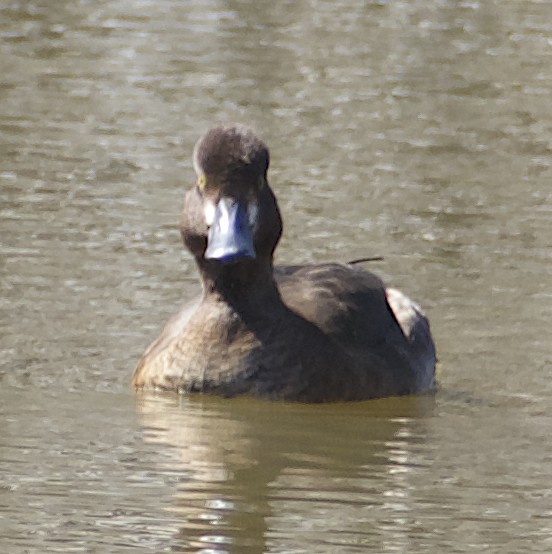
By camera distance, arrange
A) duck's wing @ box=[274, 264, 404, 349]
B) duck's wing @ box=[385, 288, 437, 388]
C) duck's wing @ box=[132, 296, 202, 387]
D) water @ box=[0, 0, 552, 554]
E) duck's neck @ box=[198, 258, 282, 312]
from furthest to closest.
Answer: duck's wing @ box=[385, 288, 437, 388]
duck's wing @ box=[274, 264, 404, 349]
duck's wing @ box=[132, 296, 202, 387]
duck's neck @ box=[198, 258, 282, 312]
water @ box=[0, 0, 552, 554]

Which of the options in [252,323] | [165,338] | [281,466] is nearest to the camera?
[281,466]

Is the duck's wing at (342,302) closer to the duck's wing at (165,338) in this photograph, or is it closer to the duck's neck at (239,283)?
the duck's neck at (239,283)

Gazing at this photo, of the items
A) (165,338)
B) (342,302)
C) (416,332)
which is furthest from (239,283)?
(416,332)

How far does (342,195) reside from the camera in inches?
565

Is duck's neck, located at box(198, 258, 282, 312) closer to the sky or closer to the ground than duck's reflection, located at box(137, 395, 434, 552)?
closer to the sky

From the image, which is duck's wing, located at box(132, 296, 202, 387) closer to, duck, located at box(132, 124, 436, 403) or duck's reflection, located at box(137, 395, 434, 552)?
duck, located at box(132, 124, 436, 403)

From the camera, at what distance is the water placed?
8.34 m

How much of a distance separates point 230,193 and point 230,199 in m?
0.03

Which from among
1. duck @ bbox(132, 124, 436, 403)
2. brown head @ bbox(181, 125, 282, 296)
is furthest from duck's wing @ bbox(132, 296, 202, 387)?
brown head @ bbox(181, 125, 282, 296)

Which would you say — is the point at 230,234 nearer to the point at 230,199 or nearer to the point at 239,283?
the point at 230,199

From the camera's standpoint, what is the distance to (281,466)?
29.9 feet

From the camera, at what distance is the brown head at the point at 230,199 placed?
966 centimetres

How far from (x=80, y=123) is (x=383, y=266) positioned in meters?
4.51

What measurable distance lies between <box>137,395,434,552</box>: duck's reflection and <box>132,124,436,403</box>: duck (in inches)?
4.7
